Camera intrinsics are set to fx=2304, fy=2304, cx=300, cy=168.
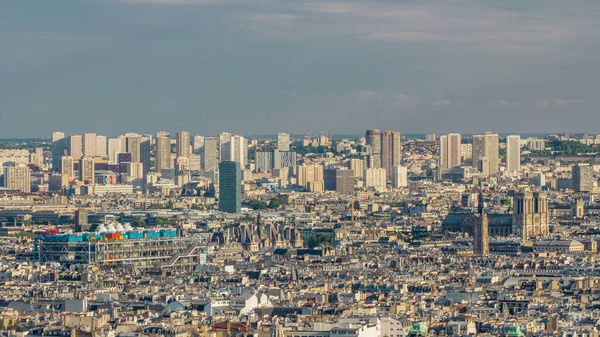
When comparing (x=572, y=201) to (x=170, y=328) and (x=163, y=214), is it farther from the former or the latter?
(x=170, y=328)

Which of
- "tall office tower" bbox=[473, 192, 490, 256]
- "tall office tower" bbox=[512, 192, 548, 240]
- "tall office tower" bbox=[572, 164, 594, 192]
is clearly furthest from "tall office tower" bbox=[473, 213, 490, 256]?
"tall office tower" bbox=[572, 164, 594, 192]

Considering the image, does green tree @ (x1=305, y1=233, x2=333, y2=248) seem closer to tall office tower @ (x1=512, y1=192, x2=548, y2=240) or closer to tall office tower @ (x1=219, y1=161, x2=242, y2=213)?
tall office tower @ (x1=512, y1=192, x2=548, y2=240)

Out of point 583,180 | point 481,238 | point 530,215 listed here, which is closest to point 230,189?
point 530,215

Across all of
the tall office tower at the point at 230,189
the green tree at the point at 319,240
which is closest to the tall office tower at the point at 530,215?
the green tree at the point at 319,240

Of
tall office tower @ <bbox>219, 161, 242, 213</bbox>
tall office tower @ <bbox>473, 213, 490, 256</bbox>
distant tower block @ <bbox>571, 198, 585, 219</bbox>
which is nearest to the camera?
tall office tower @ <bbox>473, 213, 490, 256</bbox>

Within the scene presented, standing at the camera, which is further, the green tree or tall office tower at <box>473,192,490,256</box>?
the green tree
